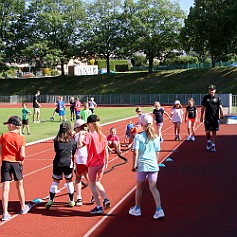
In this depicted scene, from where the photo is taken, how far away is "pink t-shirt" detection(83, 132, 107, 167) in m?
7.57

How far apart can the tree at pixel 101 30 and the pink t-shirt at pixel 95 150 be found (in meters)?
60.5

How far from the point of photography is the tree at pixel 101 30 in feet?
222

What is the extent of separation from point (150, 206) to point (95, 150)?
1.47 metres

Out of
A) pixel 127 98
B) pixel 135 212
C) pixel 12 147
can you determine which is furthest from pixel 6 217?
pixel 127 98

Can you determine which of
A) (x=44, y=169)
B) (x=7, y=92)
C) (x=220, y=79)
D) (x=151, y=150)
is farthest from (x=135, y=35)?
(x=151, y=150)

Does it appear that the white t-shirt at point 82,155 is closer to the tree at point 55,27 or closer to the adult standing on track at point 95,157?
the adult standing on track at point 95,157

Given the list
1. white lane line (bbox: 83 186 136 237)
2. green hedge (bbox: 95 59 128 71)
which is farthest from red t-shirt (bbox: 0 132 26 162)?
green hedge (bbox: 95 59 128 71)

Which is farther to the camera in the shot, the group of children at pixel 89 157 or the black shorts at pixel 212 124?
the black shorts at pixel 212 124

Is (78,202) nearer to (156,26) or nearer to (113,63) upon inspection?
(156,26)

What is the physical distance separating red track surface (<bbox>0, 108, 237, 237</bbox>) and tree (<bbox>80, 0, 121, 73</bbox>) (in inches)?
2188

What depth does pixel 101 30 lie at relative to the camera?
225 ft

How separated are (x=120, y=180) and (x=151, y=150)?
11.3ft

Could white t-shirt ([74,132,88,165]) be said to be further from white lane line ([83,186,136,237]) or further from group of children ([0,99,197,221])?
white lane line ([83,186,136,237])

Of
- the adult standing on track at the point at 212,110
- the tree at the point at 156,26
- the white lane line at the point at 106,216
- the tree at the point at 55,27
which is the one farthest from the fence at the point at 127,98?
the white lane line at the point at 106,216
